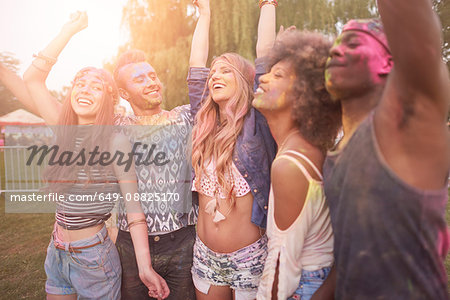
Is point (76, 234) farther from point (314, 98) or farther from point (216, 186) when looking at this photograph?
point (314, 98)

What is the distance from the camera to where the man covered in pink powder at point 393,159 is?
95 centimetres

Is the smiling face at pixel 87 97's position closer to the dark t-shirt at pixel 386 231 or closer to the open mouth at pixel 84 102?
the open mouth at pixel 84 102

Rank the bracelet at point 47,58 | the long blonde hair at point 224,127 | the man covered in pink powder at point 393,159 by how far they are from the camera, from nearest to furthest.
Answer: the man covered in pink powder at point 393,159, the long blonde hair at point 224,127, the bracelet at point 47,58

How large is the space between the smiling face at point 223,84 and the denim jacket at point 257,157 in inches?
7.3

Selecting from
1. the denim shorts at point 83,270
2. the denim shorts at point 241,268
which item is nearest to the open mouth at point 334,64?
the denim shorts at point 241,268

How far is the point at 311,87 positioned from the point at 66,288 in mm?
2195

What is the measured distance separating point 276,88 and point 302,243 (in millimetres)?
823

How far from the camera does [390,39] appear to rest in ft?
3.25

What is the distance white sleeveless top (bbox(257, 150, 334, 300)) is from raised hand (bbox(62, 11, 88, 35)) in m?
2.15

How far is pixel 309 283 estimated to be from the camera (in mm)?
1491

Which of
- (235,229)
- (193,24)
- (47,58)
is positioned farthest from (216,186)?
(193,24)

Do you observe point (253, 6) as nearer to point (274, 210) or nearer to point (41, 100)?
point (41, 100)

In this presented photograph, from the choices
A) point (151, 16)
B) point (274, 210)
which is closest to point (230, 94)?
point (274, 210)

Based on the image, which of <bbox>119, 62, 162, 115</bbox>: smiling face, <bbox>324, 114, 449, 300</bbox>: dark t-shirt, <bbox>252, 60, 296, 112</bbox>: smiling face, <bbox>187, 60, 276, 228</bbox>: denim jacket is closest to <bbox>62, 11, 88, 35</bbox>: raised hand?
<bbox>119, 62, 162, 115</bbox>: smiling face
